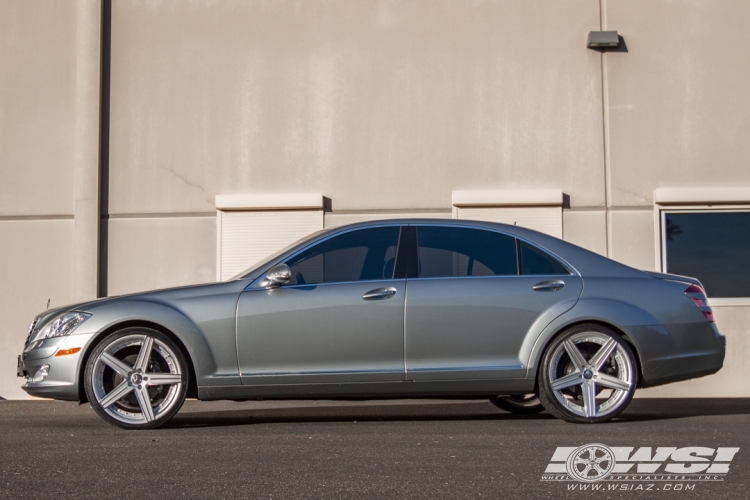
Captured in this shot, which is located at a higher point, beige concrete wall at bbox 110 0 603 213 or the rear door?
beige concrete wall at bbox 110 0 603 213

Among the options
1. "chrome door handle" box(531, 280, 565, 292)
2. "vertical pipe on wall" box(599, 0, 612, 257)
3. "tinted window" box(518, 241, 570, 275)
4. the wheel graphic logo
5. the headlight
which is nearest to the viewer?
the wheel graphic logo

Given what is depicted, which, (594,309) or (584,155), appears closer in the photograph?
(594,309)

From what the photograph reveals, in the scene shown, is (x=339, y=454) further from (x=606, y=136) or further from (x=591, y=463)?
(x=606, y=136)

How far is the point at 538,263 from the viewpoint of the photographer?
25.9 feet

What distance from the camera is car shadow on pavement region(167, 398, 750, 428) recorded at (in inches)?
326

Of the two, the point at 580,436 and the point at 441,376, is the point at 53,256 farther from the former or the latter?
the point at 580,436

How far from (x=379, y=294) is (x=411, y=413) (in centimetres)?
181

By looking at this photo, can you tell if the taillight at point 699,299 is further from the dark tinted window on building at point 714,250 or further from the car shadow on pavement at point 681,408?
the dark tinted window on building at point 714,250

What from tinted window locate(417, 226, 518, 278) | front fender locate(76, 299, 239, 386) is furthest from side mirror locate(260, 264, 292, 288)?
tinted window locate(417, 226, 518, 278)

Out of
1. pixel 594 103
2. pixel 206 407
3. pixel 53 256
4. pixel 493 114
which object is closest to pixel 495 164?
pixel 493 114

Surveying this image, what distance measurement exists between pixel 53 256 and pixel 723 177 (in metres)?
7.93

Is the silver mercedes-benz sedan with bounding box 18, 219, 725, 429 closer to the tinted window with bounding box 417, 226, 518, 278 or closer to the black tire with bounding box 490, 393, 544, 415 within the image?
the tinted window with bounding box 417, 226, 518, 278

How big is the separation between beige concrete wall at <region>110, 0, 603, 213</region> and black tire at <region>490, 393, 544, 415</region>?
3.70 meters

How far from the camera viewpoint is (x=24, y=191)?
41.4 ft
